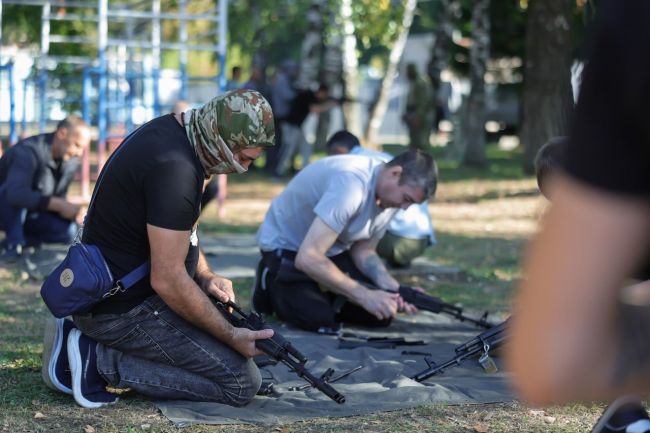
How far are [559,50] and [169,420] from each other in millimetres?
12847

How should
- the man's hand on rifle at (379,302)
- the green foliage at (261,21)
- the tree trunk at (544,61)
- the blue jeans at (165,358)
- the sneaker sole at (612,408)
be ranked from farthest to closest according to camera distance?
the green foliage at (261,21)
the tree trunk at (544,61)
the man's hand on rifle at (379,302)
the blue jeans at (165,358)
the sneaker sole at (612,408)

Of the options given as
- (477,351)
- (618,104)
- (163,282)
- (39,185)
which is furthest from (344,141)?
(618,104)

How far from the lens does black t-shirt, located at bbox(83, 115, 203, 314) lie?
388 cm

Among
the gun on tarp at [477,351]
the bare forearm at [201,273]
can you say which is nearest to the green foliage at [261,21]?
the gun on tarp at [477,351]

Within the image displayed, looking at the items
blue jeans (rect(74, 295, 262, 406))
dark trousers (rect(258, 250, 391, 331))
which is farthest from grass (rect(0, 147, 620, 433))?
dark trousers (rect(258, 250, 391, 331))

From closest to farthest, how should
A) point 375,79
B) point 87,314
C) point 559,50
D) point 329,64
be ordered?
point 87,314 → point 559,50 → point 329,64 → point 375,79

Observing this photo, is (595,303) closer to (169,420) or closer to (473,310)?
(169,420)

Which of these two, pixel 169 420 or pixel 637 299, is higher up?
pixel 637 299

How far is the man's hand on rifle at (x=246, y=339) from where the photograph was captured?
164 inches

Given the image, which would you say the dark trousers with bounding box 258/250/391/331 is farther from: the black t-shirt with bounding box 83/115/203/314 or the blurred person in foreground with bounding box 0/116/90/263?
the blurred person in foreground with bounding box 0/116/90/263

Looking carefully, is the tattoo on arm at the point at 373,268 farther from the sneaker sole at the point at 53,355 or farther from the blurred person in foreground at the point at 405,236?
the sneaker sole at the point at 53,355

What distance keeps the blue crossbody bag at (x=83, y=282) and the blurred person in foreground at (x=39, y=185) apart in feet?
12.5

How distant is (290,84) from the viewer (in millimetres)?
16406

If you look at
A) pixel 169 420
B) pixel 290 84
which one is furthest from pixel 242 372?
pixel 290 84
